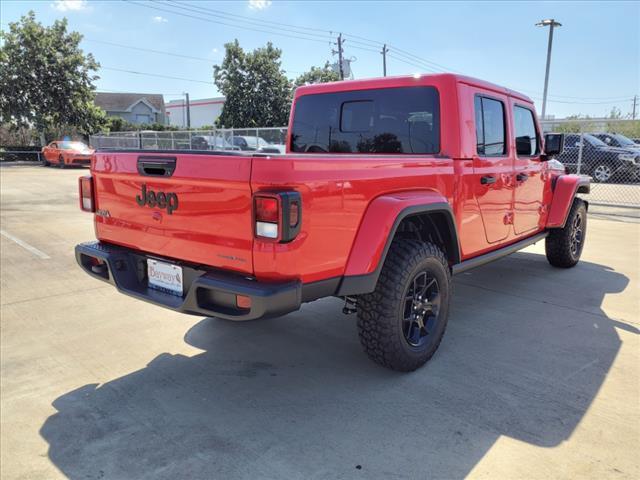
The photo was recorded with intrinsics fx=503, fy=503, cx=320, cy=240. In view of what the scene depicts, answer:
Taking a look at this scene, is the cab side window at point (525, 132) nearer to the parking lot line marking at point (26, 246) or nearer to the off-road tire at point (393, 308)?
the off-road tire at point (393, 308)

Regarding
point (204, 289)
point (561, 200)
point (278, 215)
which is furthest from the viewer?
point (561, 200)

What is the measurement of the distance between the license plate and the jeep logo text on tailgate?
328 millimetres

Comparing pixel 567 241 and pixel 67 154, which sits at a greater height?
pixel 67 154

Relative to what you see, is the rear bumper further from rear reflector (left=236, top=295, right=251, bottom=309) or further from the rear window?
the rear window

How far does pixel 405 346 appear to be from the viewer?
3.13 meters

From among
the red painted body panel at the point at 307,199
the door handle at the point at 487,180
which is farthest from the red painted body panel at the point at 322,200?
the door handle at the point at 487,180

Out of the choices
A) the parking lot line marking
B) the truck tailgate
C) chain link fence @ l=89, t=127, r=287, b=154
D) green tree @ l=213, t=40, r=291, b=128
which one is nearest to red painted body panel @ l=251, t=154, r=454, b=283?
the truck tailgate

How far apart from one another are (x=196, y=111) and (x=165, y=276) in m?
65.5

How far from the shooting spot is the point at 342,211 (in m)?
2.67

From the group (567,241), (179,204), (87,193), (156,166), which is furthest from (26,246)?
(567,241)

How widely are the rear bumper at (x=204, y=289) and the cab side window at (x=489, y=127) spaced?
2247 mm

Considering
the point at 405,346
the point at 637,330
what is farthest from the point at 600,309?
the point at 405,346

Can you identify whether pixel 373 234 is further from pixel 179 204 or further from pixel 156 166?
pixel 156 166

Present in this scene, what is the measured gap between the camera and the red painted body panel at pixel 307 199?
2.45 m
